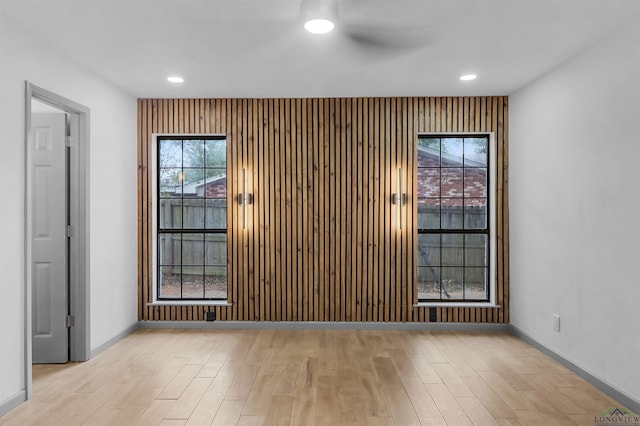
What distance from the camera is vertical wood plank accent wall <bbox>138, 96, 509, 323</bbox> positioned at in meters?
5.26

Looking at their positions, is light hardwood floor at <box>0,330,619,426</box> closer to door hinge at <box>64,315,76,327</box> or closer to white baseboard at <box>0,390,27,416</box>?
white baseboard at <box>0,390,27,416</box>

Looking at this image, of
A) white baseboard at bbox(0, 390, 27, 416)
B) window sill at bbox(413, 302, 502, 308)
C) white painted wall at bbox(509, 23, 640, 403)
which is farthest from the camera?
window sill at bbox(413, 302, 502, 308)

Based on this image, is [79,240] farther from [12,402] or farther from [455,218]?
[455,218]

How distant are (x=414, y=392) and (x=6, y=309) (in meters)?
3.14

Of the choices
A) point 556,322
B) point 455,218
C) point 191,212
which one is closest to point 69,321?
point 191,212

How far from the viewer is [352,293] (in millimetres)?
5273

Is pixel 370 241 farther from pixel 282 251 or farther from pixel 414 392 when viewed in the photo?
pixel 414 392

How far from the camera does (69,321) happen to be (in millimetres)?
4117
